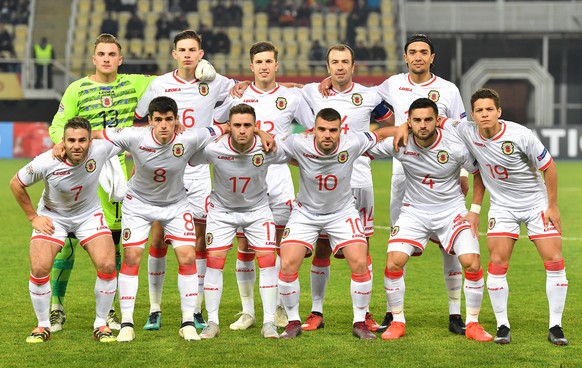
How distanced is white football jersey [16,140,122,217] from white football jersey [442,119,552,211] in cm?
267

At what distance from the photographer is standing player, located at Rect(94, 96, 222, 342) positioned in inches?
305

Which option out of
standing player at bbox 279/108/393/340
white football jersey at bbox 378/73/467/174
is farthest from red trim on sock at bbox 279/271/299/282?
white football jersey at bbox 378/73/467/174

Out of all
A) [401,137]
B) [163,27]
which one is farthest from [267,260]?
[163,27]

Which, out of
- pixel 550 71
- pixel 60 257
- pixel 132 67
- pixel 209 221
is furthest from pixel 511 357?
pixel 550 71

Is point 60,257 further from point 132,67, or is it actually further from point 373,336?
point 132,67

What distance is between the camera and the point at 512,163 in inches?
301

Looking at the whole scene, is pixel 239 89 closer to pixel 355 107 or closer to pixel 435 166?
pixel 355 107

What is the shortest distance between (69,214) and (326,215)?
1.90 metres

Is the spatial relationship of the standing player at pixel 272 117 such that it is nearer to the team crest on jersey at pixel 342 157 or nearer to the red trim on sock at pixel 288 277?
the red trim on sock at pixel 288 277

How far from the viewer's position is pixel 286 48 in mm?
32688

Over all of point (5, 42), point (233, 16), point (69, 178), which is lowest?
point (69, 178)

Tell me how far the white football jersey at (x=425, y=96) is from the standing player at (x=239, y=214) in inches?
44.6

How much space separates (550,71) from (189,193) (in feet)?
91.8

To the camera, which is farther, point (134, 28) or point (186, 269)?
point (134, 28)
